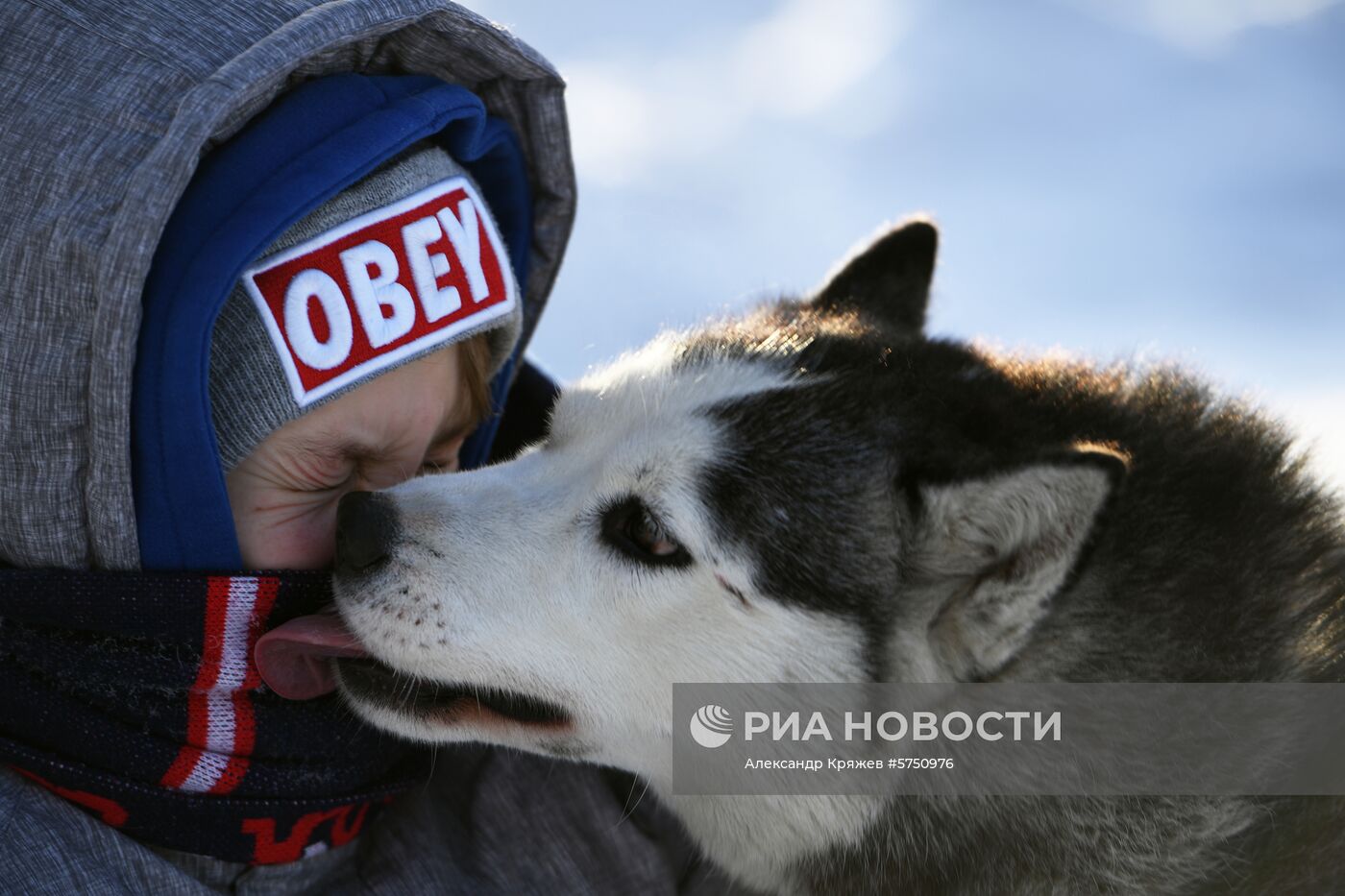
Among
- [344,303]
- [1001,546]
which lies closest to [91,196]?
[344,303]

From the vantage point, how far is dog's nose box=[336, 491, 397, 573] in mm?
1720

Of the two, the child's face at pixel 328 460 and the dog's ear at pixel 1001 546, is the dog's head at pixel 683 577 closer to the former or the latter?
the dog's ear at pixel 1001 546

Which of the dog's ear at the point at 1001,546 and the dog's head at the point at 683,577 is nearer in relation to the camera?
the dog's ear at the point at 1001,546

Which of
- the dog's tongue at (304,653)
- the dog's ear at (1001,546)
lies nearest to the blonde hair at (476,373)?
the dog's tongue at (304,653)

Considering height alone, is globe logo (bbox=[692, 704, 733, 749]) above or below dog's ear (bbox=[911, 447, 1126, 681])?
below

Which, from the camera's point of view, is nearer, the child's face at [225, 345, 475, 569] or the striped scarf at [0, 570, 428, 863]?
the striped scarf at [0, 570, 428, 863]

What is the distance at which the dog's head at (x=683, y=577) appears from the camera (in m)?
1.73

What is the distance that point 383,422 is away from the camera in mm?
1885

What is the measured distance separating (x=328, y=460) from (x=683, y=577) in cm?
61

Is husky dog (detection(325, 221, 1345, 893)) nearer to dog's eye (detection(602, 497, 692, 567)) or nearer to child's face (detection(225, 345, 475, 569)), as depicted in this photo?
dog's eye (detection(602, 497, 692, 567))

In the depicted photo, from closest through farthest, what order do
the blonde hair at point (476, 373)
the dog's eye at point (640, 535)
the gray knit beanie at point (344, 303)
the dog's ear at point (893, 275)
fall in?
the gray knit beanie at point (344, 303) → the dog's eye at point (640, 535) → the blonde hair at point (476, 373) → the dog's ear at point (893, 275)

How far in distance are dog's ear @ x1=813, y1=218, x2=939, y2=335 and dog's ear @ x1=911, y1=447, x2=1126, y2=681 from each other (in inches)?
33.0

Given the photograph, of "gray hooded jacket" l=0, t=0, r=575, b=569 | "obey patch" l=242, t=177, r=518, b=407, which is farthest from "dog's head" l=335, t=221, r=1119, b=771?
"gray hooded jacket" l=0, t=0, r=575, b=569

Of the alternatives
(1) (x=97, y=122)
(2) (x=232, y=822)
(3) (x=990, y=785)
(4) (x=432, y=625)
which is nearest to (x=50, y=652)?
(2) (x=232, y=822)
